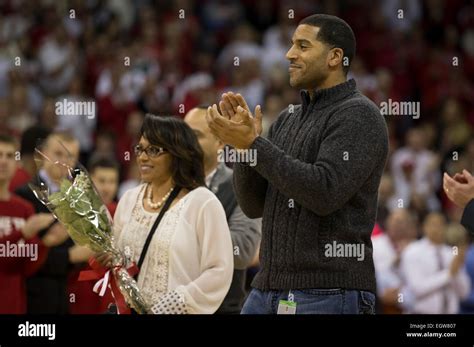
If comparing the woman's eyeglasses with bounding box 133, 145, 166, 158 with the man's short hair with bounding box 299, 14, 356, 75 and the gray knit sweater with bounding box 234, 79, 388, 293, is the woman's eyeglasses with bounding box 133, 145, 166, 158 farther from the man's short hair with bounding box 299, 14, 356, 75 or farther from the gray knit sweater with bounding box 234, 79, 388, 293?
the man's short hair with bounding box 299, 14, 356, 75

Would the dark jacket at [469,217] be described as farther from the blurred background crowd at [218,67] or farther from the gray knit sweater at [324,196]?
the blurred background crowd at [218,67]

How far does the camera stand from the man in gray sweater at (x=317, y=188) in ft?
14.1

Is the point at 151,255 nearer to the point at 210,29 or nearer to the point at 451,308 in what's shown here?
the point at 451,308

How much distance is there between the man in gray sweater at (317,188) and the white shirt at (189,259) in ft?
1.06

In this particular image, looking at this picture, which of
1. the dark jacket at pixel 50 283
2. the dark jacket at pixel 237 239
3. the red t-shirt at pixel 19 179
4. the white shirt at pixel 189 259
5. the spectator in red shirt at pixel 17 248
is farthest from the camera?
the red t-shirt at pixel 19 179

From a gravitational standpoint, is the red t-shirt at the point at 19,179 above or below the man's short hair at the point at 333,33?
below

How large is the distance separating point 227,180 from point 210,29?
6705 mm

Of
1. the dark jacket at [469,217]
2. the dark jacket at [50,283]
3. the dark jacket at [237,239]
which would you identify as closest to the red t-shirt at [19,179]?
the dark jacket at [50,283]

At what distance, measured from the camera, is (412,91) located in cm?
1158

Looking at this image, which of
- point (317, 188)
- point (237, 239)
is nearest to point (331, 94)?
point (317, 188)

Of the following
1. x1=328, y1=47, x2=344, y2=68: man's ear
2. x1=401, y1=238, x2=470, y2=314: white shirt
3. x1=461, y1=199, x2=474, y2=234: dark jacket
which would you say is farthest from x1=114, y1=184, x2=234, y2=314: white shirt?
x1=401, y1=238, x2=470, y2=314: white shirt

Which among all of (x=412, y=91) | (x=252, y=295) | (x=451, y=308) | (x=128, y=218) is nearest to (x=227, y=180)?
(x=128, y=218)

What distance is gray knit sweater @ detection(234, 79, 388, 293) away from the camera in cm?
430

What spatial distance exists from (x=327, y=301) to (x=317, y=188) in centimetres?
39
